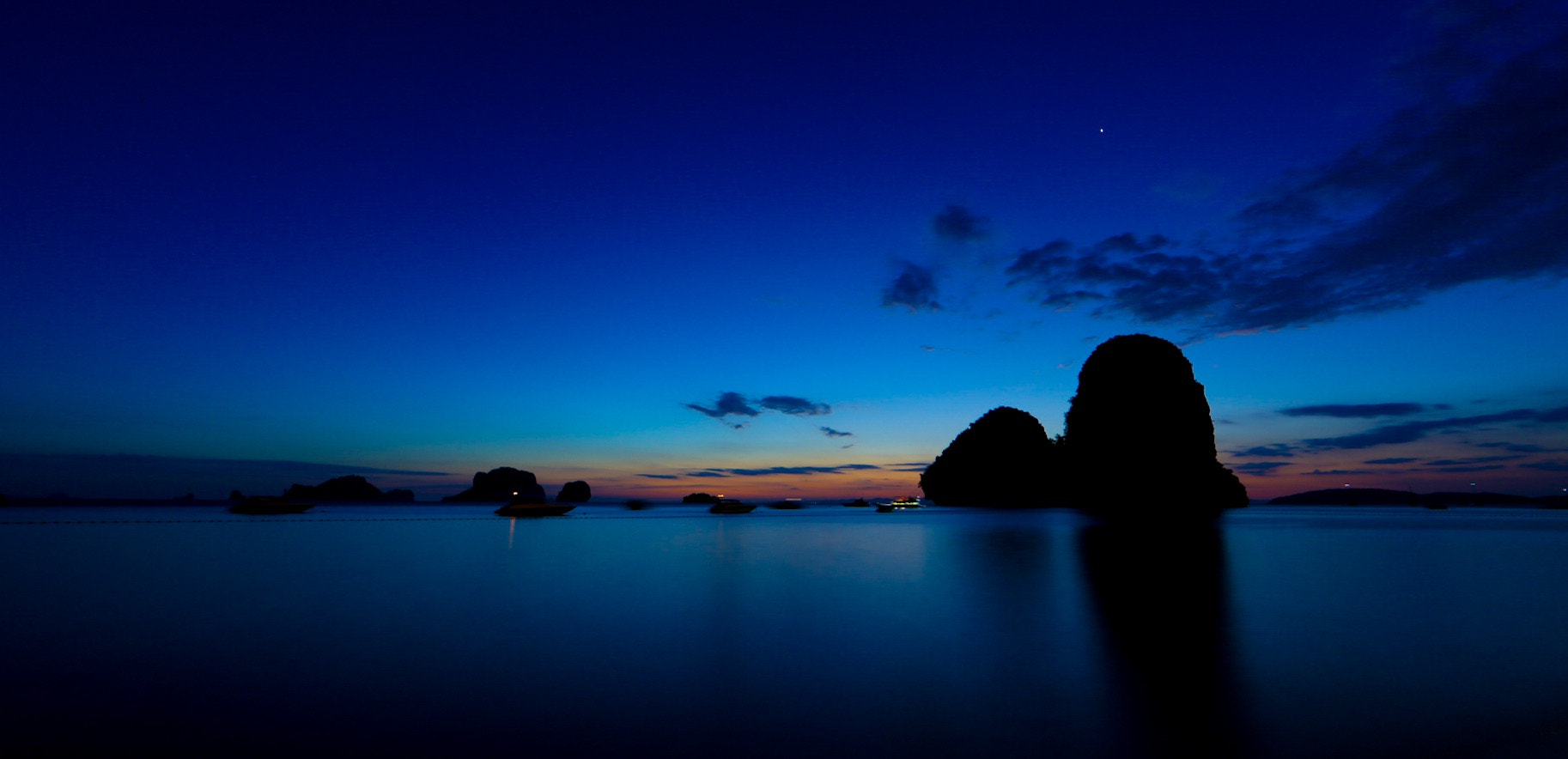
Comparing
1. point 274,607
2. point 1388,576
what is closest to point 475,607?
point 274,607

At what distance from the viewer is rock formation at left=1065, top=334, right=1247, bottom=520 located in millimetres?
113312

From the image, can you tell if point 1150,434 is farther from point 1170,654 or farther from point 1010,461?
point 1170,654

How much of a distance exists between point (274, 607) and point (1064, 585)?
2472 cm

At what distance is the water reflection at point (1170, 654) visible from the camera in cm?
830

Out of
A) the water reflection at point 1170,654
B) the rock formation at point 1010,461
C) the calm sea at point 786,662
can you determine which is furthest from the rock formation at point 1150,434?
the water reflection at point 1170,654

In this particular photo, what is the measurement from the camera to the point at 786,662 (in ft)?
41.6

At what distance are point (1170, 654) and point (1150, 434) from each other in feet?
378

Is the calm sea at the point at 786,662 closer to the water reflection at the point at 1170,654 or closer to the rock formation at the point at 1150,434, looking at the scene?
the water reflection at the point at 1170,654

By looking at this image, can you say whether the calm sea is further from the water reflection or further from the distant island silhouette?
the distant island silhouette

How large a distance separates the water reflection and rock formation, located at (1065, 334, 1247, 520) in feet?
308

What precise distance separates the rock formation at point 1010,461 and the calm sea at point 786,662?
147 metres

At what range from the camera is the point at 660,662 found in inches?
501

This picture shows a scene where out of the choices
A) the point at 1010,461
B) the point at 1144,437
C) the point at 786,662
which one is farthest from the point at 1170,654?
the point at 1010,461

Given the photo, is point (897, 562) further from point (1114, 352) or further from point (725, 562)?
point (1114, 352)
